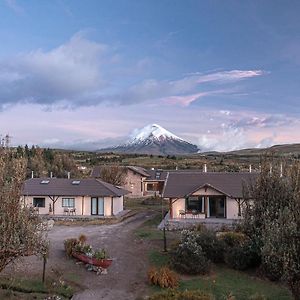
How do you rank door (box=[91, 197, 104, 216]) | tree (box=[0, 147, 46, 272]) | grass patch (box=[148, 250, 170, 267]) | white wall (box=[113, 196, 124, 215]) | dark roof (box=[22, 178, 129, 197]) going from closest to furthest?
tree (box=[0, 147, 46, 272]) < grass patch (box=[148, 250, 170, 267]) < dark roof (box=[22, 178, 129, 197]) < door (box=[91, 197, 104, 216]) < white wall (box=[113, 196, 124, 215])

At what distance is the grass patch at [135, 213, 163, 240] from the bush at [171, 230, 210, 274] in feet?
20.8

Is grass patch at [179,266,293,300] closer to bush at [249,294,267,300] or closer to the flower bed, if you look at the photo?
bush at [249,294,267,300]

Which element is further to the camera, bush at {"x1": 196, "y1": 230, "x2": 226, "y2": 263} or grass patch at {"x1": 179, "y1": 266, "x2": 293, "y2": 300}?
bush at {"x1": 196, "y1": 230, "x2": 226, "y2": 263}

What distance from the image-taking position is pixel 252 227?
2075 cm

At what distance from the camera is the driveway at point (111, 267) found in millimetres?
19938

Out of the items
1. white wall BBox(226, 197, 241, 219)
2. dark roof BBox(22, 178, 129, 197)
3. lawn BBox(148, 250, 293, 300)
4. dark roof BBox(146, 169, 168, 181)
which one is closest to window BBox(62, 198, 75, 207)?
dark roof BBox(22, 178, 129, 197)

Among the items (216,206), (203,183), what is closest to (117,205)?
(203,183)

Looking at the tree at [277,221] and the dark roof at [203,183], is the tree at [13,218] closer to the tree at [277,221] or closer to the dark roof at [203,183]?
the tree at [277,221]

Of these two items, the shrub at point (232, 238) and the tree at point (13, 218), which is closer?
the tree at point (13, 218)

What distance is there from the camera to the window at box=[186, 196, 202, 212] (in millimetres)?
38394

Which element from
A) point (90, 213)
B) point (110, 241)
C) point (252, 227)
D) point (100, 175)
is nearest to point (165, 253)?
point (110, 241)

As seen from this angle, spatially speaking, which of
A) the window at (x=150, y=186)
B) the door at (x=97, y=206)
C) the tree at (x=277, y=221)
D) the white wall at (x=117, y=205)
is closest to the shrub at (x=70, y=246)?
the tree at (x=277, y=221)

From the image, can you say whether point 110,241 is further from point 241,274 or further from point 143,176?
point 143,176

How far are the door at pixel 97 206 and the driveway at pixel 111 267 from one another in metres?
8.22
